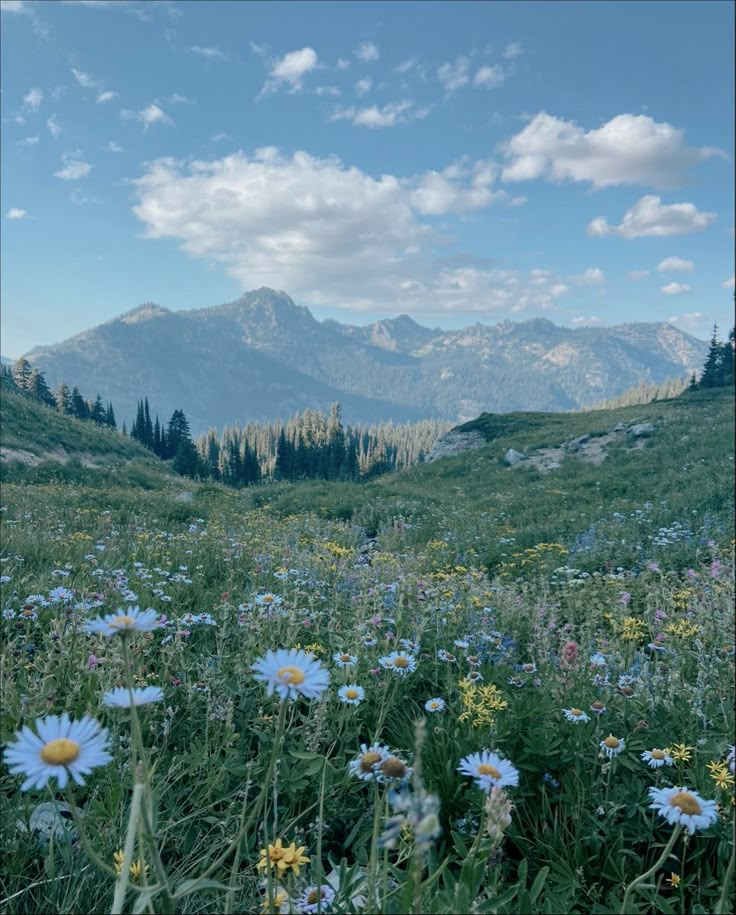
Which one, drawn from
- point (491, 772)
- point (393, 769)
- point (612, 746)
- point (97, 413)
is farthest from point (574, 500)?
point (97, 413)

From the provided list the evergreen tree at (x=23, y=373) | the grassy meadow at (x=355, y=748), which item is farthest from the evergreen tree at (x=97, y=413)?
the grassy meadow at (x=355, y=748)

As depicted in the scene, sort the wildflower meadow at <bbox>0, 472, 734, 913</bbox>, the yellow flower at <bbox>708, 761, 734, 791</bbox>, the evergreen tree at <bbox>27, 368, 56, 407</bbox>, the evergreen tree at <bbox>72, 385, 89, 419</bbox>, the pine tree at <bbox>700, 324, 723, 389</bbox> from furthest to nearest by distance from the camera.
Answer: the evergreen tree at <bbox>72, 385, 89, 419</bbox>
the evergreen tree at <bbox>27, 368, 56, 407</bbox>
the pine tree at <bbox>700, 324, 723, 389</bbox>
the yellow flower at <bbox>708, 761, 734, 791</bbox>
the wildflower meadow at <bbox>0, 472, 734, 913</bbox>

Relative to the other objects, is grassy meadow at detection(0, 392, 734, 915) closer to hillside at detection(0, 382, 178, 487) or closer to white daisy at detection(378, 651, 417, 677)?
white daisy at detection(378, 651, 417, 677)

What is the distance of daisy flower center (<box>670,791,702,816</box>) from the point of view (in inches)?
60.4

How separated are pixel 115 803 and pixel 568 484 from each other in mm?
18716

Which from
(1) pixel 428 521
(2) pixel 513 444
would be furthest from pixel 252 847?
(2) pixel 513 444

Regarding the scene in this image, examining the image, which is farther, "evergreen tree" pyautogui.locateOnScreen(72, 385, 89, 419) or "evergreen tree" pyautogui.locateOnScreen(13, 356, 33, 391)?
"evergreen tree" pyautogui.locateOnScreen(72, 385, 89, 419)

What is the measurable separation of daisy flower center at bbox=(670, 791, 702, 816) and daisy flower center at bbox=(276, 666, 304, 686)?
1199 millimetres

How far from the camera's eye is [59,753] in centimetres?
110

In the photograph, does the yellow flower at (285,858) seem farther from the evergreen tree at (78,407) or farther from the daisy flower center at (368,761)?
the evergreen tree at (78,407)

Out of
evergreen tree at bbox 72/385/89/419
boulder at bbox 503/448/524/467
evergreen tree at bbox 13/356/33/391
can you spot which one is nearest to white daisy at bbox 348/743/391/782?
boulder at bbox 503/448/524/467

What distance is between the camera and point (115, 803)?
217 cm

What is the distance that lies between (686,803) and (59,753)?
165cm

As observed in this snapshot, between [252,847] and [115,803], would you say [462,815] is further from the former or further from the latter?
[115,803]
